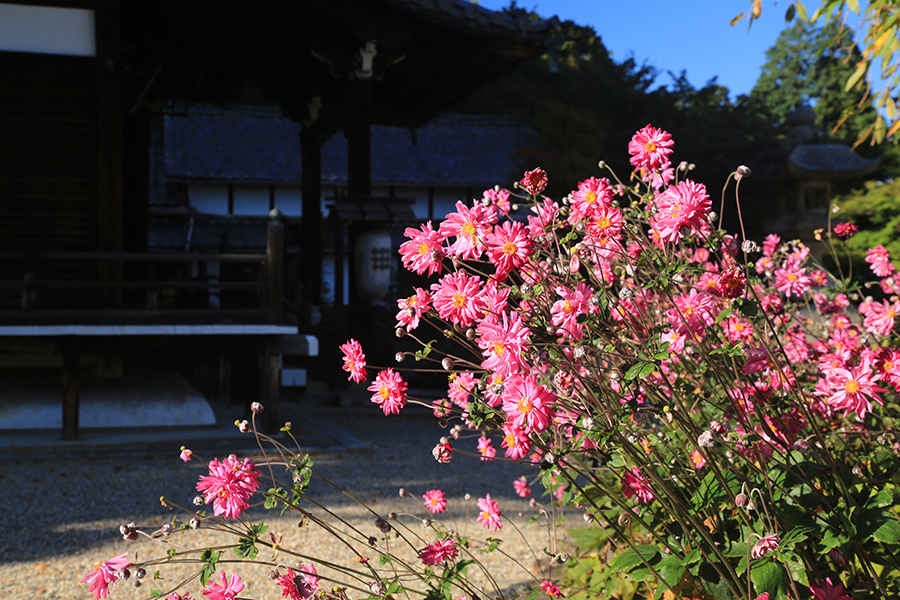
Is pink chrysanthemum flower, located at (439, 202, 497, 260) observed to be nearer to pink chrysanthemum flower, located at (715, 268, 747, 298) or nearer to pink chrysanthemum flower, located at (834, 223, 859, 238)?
pink chrysanthemum flower, located at (715, 268, 747, 298)

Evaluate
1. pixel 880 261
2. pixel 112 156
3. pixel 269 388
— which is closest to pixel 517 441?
pixel 880 261

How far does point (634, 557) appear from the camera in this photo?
1838 millimetres

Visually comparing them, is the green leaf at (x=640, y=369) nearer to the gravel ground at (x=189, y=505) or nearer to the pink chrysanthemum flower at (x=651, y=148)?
the pink chrysanthemum flower at (x=651, y=148)

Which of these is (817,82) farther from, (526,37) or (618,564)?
(618,564)

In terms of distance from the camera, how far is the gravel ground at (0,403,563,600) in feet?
10.4

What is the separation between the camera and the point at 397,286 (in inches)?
552

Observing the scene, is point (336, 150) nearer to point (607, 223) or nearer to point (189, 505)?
point (189, 505)

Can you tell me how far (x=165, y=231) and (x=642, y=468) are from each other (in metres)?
17.8

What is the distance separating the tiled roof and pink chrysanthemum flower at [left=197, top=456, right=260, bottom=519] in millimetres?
17325

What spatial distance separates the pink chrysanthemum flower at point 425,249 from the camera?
162 centimetres

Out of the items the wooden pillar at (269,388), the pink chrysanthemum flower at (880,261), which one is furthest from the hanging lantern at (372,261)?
the pink chrysanthemum flower at (880,261)

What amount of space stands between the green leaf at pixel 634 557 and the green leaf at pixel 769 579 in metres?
0.27

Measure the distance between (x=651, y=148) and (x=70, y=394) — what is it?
5194mm

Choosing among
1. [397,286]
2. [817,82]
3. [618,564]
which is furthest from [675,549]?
[817,82]
